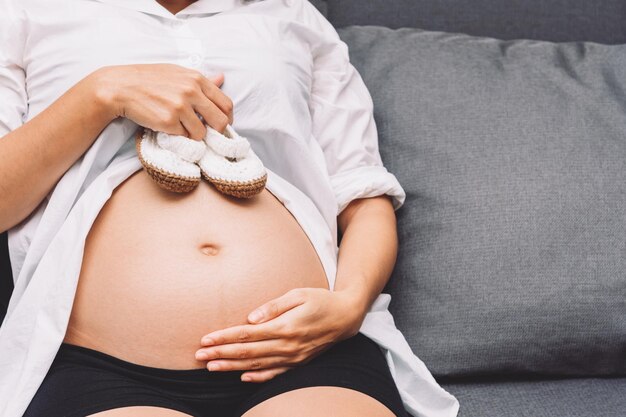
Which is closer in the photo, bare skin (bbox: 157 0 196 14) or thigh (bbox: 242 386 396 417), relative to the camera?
thigh (bbox: 242 386 396 417)

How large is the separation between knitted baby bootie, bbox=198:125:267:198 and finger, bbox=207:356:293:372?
23 cm

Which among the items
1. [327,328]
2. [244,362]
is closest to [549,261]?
[327,328]

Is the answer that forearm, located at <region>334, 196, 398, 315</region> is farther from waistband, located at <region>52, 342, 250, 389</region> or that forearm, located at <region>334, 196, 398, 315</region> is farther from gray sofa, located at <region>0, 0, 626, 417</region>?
waistband, located at <region>52, 342, 250, 389</region>

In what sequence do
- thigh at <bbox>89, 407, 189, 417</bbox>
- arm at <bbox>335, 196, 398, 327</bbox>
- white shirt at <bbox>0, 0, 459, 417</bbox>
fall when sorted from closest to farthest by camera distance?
thigh at <bbox>89, 407, 189, 417</bbox> → white shirt at <bbox>0, 0, 459, 417</bbox> → arm at <bbox>335, 196, 398, 327</bbox>

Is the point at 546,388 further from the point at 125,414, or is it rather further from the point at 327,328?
the point at 125,414

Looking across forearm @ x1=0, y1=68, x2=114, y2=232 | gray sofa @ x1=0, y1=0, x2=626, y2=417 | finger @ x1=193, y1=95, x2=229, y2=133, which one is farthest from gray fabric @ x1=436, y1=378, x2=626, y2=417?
forearm @ x1=0, y1=68, x2=114, y2=232

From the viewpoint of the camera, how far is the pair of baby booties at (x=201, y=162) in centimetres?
98

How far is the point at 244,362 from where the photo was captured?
93cm

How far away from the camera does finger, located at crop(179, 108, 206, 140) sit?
1.00 meters

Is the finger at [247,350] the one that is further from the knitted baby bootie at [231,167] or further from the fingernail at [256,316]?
the knitted baby bootie at [231,167]

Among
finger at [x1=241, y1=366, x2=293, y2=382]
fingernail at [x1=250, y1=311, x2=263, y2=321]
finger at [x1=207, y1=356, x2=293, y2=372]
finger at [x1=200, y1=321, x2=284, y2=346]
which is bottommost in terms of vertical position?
finger at [x1=241, y1=366, x2=293, y2=382]

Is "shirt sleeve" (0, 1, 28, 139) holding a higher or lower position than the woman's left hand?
higher

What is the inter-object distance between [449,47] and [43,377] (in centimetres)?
92

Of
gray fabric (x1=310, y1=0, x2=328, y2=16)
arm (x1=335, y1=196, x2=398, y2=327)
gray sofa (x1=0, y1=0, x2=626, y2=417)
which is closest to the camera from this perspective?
arm (x1=335, y1=196, x2=398, y2=327)
